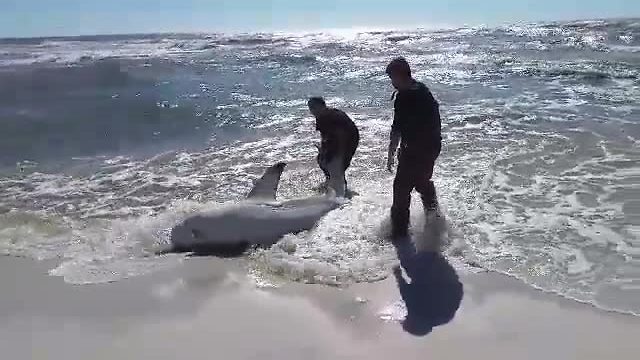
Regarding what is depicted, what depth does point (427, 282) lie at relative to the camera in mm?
5832

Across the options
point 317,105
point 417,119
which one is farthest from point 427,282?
point 317,105

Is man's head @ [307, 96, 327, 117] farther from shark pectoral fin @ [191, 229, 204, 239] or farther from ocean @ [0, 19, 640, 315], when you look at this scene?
shark pectoral fin @ [191, 229, 204, 239]

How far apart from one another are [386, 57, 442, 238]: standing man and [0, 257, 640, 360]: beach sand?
4.05 ft

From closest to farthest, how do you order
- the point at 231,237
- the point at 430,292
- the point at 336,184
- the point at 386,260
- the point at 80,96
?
the point at 430,292 → the point at 386,260 → the point at 231,237 → the point at 336,184 → the point at 80,96

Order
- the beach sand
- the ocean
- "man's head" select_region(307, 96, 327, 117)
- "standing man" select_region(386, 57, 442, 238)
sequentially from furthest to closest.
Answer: "man's head" select_region(307, 96, 327, 117) < "standing man" select_region(386, 57, 442, 238) < the ocean < the beach sand

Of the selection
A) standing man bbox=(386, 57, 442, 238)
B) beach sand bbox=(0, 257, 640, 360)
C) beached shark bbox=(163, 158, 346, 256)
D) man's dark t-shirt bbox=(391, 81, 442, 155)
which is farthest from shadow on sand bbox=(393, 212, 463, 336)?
beached shark bbox=(163, 158, 346, 256)

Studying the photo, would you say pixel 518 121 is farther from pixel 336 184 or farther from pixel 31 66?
pixel 31 66

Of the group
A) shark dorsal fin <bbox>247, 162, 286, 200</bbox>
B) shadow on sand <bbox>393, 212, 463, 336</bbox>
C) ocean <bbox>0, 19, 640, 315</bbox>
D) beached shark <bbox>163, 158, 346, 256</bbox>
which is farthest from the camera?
shark dorsal fin <bbox>247, 162, 286, 200</bbox>

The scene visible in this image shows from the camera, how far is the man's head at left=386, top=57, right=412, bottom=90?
6457mm

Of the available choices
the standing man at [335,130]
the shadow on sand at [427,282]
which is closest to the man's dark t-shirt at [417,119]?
the shadow on sand at [427,282]

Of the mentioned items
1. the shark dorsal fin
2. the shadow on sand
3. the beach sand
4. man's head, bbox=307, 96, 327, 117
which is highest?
man's head, bbox=307, 96, 327, 117

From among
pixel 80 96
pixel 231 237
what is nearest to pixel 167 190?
pixel 231 237

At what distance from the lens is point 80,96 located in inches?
859

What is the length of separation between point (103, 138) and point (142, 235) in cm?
772
